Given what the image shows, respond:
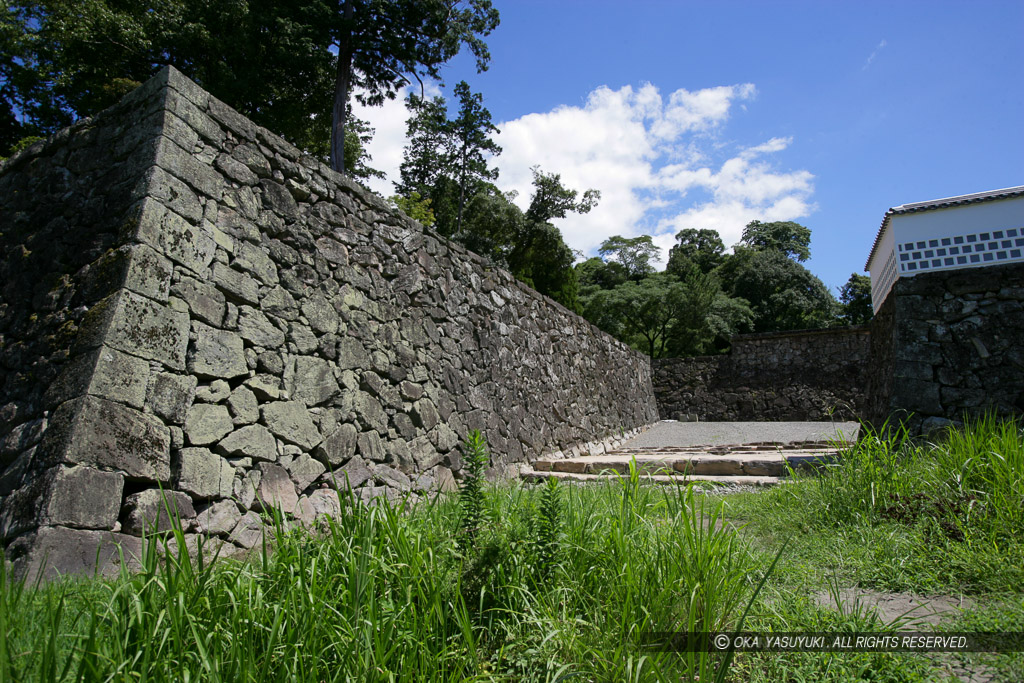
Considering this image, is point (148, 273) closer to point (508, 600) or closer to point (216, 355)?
point (216, 355)

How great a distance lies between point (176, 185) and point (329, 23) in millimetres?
12534

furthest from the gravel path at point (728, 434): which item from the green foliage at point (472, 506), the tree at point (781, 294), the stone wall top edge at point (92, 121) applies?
the tree at point (781, 294)

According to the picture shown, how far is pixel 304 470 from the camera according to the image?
11.6 feet

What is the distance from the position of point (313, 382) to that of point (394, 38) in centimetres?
1350

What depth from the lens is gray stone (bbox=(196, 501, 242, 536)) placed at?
2.82m

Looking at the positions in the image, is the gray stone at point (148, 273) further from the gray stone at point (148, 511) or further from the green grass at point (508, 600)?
the green grass at point (508, 600)

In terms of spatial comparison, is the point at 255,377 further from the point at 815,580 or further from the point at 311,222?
the point at 815,580

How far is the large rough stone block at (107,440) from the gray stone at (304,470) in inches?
32.3

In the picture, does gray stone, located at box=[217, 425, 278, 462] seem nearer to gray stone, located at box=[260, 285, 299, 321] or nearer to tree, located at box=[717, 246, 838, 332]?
gray stone, located at box=[260, 285, 299, 321]

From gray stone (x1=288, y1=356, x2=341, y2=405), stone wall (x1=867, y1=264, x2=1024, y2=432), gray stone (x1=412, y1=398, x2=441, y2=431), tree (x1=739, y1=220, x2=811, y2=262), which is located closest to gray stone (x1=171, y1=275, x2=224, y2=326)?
gray stone (x1=288, y1=356, x2=341, y2=405)

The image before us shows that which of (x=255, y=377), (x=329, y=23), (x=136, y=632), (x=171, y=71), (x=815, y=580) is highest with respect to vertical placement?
(x=329, y=23)

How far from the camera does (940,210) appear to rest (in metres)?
10.1

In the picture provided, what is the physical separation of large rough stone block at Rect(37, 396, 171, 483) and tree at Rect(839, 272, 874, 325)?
29.4 m

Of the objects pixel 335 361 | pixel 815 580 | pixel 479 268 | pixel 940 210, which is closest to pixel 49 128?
pixel 479 268
